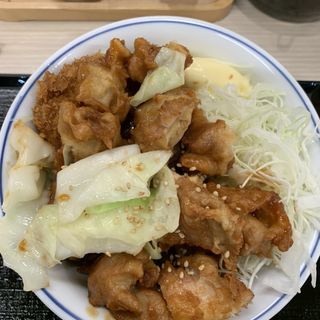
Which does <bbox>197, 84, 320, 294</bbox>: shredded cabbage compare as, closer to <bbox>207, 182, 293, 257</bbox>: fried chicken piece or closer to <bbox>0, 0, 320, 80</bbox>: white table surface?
<bbox>207, 182, 293, 257</bbox>: fried chicken piece

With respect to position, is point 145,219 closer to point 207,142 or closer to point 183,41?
point 207,142

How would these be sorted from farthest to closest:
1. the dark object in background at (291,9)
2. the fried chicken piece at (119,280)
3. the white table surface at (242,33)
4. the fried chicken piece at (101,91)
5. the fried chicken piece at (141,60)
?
1. the dark object in background at (291,9)
2. the white table surface at (242,33)
3. the fried chicken piece at (141,60)
4. the fried chicken piece at (101,91)
5. the fried chicken piece at (119,280)

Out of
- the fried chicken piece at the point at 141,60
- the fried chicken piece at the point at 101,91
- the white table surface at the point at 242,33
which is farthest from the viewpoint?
the white table surface at the point at 242,33

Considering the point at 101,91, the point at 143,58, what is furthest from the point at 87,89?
the point at 143,58

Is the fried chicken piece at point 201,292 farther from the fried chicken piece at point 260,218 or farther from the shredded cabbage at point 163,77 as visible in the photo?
the shredded cabbage at point 163,77

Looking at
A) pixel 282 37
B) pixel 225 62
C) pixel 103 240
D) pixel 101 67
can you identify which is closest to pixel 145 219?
pixel 103 240

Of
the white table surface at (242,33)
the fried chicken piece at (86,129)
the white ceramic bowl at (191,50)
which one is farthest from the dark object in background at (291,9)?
the fried chicken piece at (86,129)

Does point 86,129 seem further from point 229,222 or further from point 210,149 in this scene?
point 229,222
